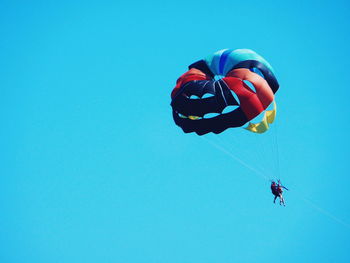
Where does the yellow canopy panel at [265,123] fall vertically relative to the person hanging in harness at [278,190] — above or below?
above

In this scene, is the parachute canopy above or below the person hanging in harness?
above

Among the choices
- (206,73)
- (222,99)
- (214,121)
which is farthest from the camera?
(206,73)

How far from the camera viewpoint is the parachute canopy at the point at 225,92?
49.6ft

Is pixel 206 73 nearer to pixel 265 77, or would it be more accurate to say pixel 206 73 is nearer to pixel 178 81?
pixel 178 81

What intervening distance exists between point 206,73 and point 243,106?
103 inches

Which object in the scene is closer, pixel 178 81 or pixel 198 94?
pixel 198 94

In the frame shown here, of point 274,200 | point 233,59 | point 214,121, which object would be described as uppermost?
point 233,59

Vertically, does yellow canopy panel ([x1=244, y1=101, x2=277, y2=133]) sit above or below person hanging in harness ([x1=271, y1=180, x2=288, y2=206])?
above

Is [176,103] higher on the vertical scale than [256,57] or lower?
lower

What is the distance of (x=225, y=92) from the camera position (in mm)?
15078

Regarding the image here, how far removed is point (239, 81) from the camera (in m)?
15.2

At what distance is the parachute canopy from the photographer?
49.6ft

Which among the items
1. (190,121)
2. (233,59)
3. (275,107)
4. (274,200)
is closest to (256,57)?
(233,59)

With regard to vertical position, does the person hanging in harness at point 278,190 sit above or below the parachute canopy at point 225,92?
below
